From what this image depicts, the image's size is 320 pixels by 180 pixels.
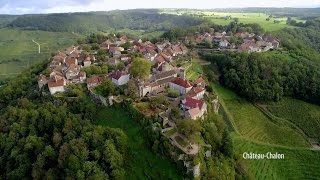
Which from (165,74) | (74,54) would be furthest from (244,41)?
(74,54)

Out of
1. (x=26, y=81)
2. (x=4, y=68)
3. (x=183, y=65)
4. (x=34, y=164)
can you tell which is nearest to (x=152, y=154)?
(x=34, y=164)

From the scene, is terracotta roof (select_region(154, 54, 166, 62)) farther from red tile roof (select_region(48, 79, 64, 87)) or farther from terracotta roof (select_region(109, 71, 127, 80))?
red tile roof (select_region(48, 79, 64, 87))

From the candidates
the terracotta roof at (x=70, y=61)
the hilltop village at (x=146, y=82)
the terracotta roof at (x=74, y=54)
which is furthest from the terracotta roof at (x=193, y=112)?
the terracotta roof at (x=74, y=54)

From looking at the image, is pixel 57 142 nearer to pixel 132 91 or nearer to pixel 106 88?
pixel 106 88

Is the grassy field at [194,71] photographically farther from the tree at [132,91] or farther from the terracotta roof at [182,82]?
the tree at [132,91]

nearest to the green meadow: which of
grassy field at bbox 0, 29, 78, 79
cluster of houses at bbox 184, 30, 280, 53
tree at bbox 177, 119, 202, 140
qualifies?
tree at bbox 177, 119, 202, 140

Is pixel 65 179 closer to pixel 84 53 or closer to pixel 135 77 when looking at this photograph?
pixel 135 77
